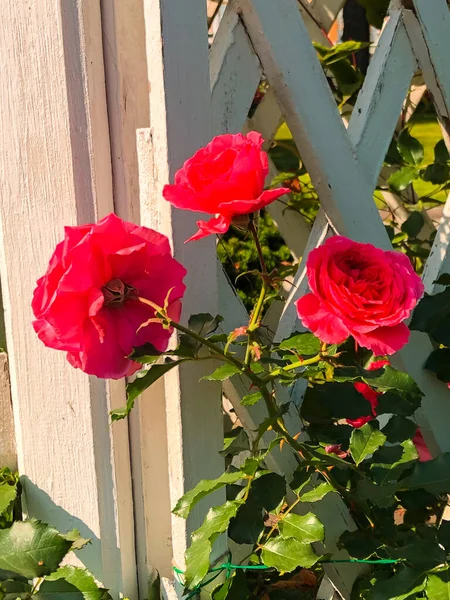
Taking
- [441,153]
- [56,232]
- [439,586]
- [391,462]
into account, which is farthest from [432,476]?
[441,153]

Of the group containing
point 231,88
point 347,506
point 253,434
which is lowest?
point 347,506

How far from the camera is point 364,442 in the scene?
3.19ft

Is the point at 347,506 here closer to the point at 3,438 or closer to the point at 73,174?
the point at 3,438

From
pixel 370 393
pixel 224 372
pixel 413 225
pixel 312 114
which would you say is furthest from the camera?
pixel 413 225

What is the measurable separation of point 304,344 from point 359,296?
17 cm

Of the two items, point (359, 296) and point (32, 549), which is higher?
point (359, 296)

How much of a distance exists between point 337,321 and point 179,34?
1.49 ft

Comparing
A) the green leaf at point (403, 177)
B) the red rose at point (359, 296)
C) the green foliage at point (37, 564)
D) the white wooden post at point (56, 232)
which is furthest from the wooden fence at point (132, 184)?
the green leaf at point (403, 177)

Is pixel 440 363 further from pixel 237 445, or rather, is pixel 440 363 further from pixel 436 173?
pixel 436 173

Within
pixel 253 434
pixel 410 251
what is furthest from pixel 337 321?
pixel 410 251

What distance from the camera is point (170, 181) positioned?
0.92 meters

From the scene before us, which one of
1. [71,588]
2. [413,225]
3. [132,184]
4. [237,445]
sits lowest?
[71,588]

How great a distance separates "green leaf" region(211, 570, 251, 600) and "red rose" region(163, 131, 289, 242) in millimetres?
566

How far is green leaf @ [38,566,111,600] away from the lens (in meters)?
0.86
